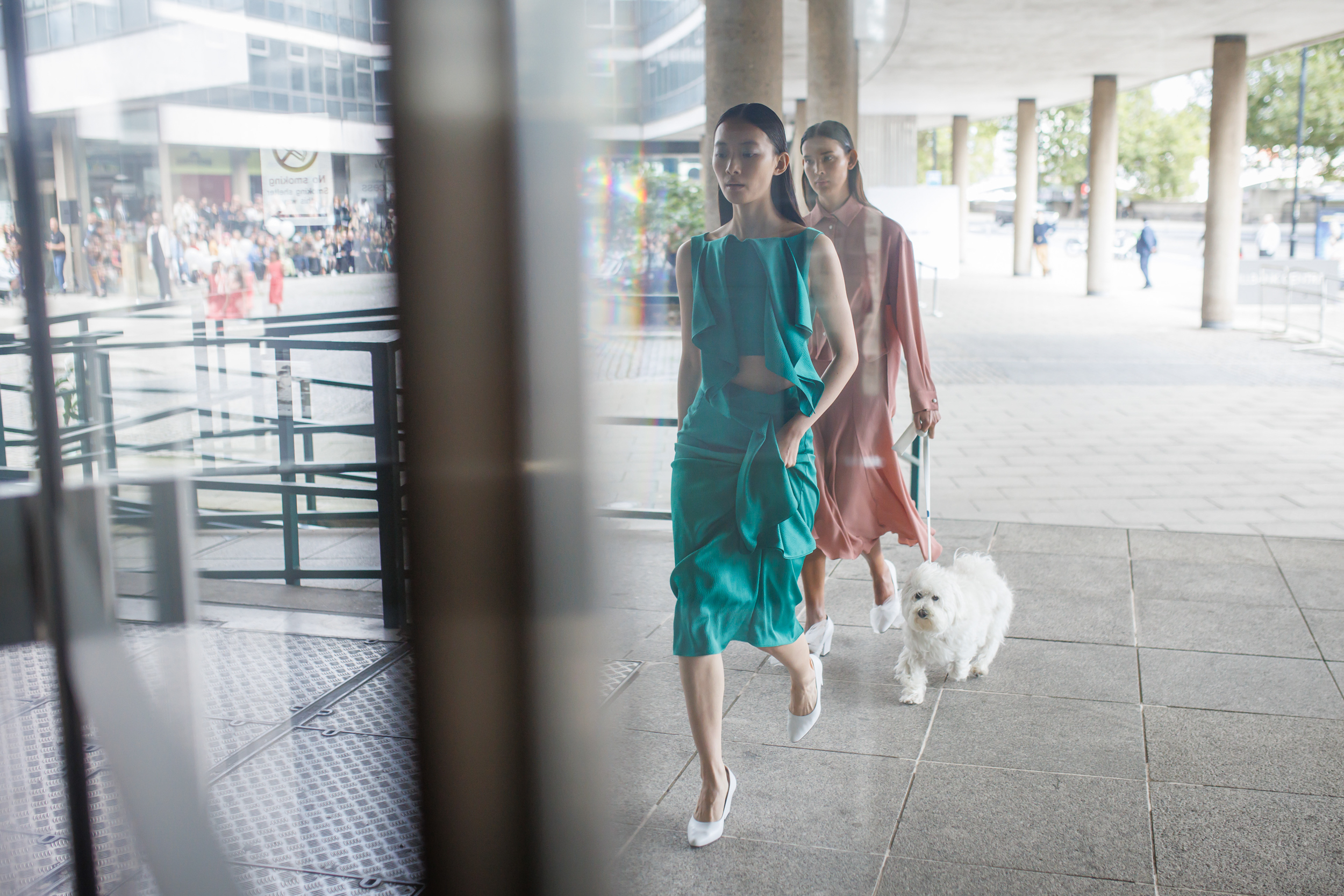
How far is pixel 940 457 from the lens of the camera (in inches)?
281

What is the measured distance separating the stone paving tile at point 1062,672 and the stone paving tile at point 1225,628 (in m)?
0.21

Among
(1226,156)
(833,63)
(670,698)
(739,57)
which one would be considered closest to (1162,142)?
(1226,156)

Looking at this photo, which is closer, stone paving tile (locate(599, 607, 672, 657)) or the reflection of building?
the reflection of building

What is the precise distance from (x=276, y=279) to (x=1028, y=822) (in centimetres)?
206

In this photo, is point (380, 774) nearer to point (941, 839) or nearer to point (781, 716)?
point (941, 839)

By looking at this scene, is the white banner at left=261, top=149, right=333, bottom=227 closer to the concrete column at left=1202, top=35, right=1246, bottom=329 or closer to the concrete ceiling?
the concrete ceiling

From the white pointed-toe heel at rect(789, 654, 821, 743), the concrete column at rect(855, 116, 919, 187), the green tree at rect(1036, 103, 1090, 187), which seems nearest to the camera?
the white pointed-toe heel at rect(789, 654, 821, 743)

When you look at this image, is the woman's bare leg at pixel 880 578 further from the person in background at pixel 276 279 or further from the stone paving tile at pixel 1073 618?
the person in background at pixel 276 279

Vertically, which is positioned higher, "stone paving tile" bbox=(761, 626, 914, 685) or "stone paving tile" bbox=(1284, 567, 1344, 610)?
"stone paving tile" bbox=(1284, 567, 1344, 610)

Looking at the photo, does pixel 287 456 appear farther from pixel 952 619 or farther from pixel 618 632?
pixel 952 619

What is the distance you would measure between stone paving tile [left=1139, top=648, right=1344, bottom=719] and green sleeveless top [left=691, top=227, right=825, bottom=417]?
1.69 metres

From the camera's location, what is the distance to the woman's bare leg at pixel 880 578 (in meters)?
3.72

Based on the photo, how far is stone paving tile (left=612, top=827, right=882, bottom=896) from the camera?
7.46ft

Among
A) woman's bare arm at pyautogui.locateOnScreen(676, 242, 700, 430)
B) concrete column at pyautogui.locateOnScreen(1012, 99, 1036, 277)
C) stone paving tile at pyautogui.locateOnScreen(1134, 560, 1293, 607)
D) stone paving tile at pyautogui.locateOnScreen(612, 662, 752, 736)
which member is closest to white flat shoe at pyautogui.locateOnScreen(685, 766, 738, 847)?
stone paving tile at pyautogui.locateOnScreen(612, 662, 752, 736)
